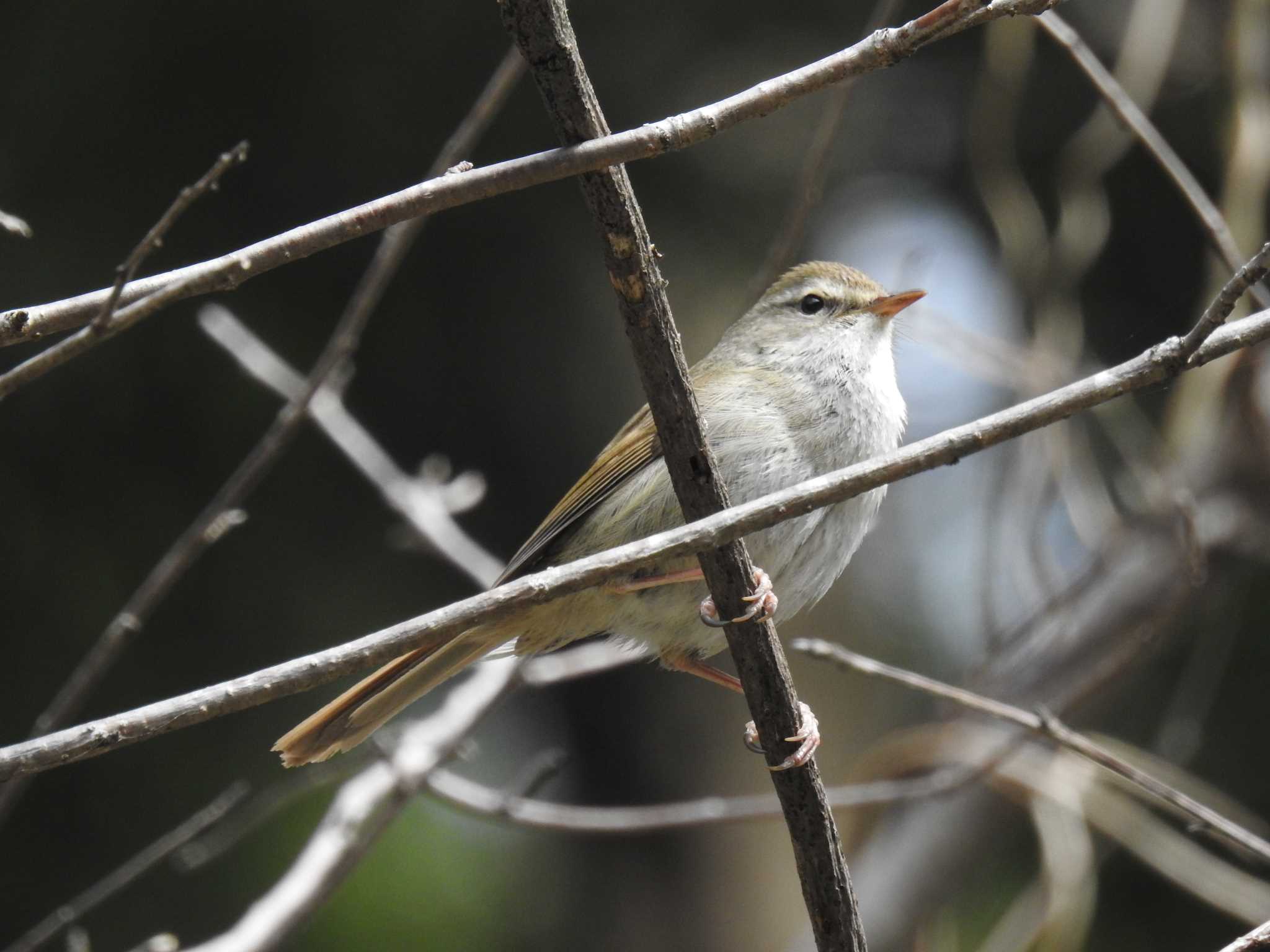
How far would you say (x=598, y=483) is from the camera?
3.68 m

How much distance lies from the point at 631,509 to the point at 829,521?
21.9 inches

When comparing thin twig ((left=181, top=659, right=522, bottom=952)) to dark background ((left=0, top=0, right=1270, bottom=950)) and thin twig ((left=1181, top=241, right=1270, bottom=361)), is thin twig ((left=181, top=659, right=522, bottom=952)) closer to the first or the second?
dark background ((left=0, top=0, right=1270, bottom=950))

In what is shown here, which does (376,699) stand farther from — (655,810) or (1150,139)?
(1150,139)

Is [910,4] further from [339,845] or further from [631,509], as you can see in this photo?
Result: [339,845]

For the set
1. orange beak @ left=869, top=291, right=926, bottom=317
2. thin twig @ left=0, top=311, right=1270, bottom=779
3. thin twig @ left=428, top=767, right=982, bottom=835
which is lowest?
thin twig @ left=0, top=311, right=1270, bottom=779

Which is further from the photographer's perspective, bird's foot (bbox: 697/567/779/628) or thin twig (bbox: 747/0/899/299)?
thin twig (bbox: 747/0/899/299)

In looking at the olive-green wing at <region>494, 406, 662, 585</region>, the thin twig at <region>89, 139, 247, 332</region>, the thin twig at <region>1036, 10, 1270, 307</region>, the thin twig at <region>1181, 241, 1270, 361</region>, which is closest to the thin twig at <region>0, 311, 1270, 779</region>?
the thin twig at <region>1181, 241, 1270, 361</region>

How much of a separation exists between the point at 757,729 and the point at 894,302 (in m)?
1.81

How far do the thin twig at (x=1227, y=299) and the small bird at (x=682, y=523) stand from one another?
132 cm

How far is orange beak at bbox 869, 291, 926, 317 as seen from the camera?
401 centimetres

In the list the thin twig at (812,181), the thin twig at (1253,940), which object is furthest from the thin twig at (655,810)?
the thin twig at (812,181)

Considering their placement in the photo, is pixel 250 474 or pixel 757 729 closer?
pixel 757 729

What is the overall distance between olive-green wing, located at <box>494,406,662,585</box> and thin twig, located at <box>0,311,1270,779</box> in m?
1.62

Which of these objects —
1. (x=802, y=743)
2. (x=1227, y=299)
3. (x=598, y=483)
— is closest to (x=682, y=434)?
(x=802, y=743)
